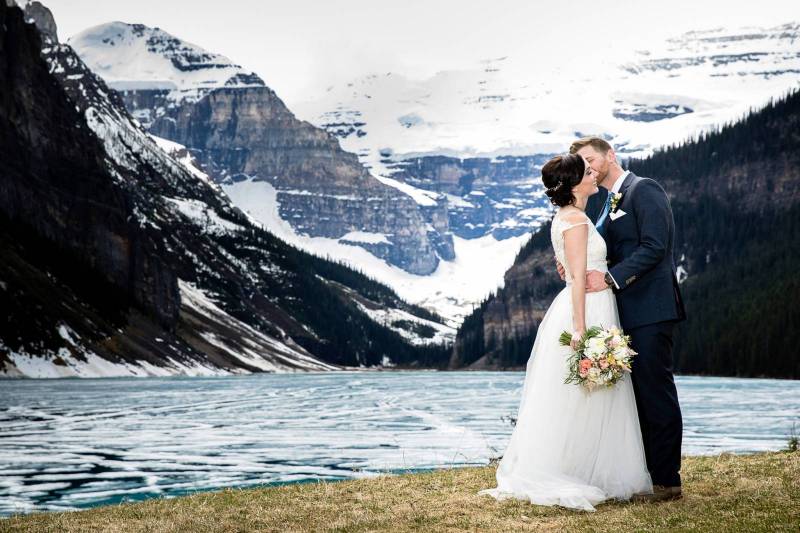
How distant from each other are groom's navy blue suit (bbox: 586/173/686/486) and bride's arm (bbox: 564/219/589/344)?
0.41 m

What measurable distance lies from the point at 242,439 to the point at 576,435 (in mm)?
30338

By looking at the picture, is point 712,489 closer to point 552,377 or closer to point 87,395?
point 552,377

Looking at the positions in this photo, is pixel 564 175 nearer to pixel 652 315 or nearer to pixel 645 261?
pixel 645 261

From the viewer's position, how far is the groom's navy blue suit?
13125 millimetres

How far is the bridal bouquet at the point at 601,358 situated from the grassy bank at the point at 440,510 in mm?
1558

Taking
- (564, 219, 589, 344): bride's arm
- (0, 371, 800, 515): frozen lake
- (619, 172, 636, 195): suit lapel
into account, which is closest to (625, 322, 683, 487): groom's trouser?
(564, 219, 589, 344): bride's arm

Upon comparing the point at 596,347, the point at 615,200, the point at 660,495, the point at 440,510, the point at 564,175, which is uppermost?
the point at 564,175

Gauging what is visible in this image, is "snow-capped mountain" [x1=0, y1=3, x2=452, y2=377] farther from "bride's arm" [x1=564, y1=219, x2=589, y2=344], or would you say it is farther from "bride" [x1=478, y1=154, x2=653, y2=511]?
"bride's arm" [x1=564, y1=219, x2=589, y2=344]

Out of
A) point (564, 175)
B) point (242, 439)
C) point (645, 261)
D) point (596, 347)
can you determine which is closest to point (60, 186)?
point (242, 439)

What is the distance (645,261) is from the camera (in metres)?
13.1

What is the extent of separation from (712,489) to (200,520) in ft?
21.9

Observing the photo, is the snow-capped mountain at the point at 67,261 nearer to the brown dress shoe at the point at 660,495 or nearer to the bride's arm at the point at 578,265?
the bride's arm at the point at 578,265

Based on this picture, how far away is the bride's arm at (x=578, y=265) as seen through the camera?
13.3m

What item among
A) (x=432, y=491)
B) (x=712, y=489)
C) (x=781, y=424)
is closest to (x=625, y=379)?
(x=712, y=489)
